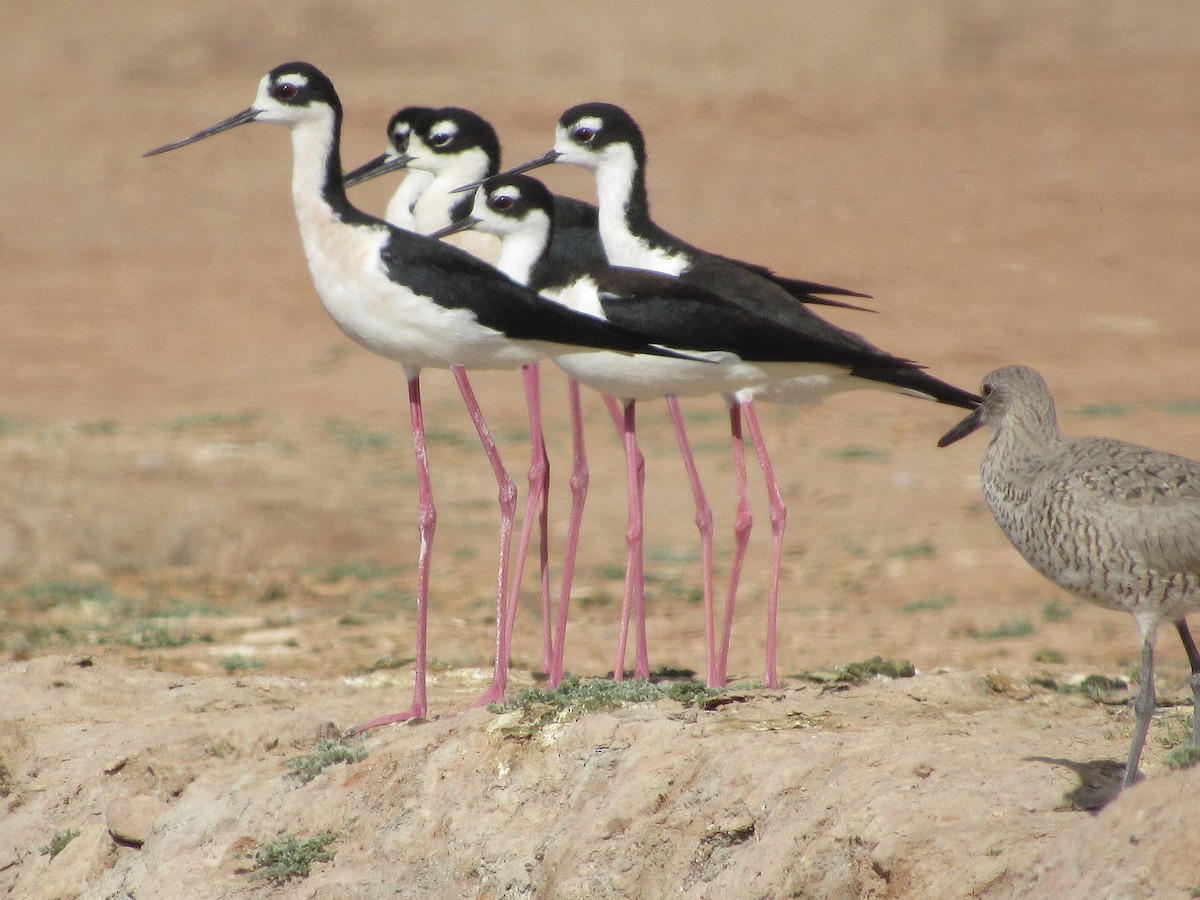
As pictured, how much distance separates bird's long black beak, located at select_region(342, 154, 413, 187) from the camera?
7.14 metres

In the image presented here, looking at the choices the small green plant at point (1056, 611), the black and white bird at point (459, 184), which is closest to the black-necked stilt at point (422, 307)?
the black and white bird at point (459, 184)

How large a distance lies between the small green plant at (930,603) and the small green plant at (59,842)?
424 centimetres

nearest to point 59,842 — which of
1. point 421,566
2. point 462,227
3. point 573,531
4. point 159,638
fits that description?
point 421,566

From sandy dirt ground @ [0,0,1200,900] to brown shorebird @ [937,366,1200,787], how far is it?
0.42 m

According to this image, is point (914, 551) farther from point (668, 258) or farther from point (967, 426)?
point (967, 426)

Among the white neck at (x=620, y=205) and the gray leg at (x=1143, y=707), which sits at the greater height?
the white neck at (x=620, y=205)

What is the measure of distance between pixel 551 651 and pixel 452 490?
177 inches

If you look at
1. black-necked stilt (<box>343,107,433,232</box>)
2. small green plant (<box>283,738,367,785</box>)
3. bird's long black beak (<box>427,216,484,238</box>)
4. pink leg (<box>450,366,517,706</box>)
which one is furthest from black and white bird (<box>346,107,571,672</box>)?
small green plant (<box>283,738,367,785</box>)

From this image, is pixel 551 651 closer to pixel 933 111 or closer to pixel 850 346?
pixel 850 346

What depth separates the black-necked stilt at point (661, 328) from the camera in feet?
18.1

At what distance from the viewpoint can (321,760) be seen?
515cm

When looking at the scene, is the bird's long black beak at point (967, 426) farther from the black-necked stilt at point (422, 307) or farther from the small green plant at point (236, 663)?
the small green plant at point (236, 663)

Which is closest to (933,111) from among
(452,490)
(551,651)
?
(452,490)

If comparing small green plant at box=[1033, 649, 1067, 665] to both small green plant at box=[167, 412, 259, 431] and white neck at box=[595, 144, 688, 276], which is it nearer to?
white neck at box=[595, 144, 688, 276]
